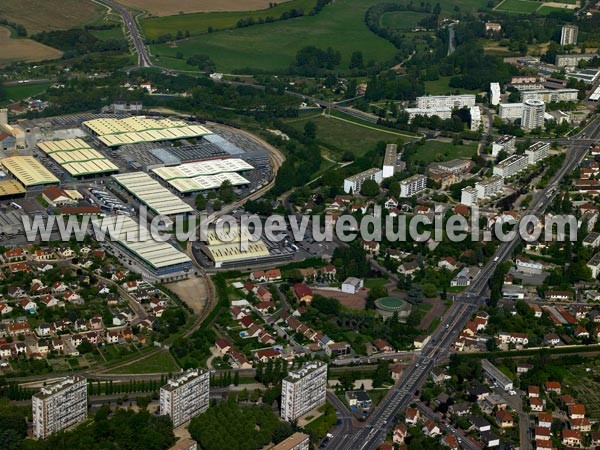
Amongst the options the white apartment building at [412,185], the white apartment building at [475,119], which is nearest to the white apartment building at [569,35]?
the white apartment building at [475,119]

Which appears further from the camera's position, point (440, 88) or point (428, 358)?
point (440, 88)

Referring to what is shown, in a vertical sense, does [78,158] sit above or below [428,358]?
above

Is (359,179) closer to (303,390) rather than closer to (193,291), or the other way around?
(193,291)

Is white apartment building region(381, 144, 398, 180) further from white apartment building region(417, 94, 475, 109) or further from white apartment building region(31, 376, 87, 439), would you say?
white apartment building region(31, 376, 87, 439)

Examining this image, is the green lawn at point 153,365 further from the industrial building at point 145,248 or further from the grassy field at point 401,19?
the grassy field at point 401,19

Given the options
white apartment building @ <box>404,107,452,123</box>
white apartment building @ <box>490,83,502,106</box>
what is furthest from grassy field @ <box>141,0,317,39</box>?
white apartment building @ <box>490,83,502,106</box>

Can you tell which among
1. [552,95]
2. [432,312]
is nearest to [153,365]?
[432,312]
